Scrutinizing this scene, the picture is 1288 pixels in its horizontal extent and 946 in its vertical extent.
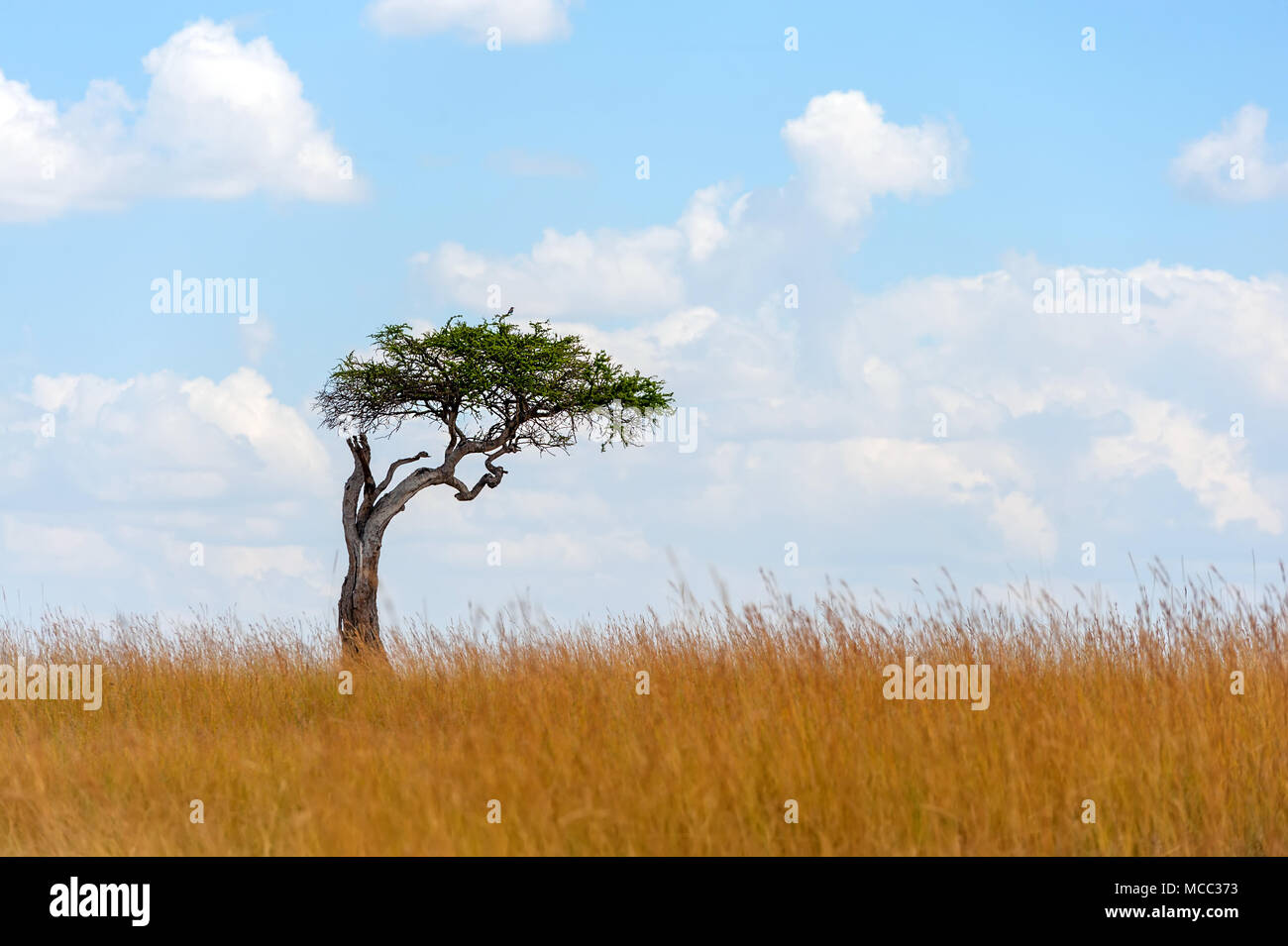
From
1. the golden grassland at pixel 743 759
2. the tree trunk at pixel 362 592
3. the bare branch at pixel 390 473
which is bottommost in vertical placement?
the golden grassland at pixel 743 759

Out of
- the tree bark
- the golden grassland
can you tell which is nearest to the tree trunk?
the tree bark

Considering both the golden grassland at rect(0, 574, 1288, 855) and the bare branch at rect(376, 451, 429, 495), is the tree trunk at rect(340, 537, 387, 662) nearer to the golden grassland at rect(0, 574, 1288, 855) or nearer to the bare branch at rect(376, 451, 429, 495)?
the bare branch at rect(376, 451, 429, 495)

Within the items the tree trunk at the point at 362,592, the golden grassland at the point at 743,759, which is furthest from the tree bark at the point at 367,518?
the golden grassland at the point at 743,759

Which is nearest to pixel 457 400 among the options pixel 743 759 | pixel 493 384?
pixel 493 384

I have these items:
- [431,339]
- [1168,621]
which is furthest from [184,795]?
[431,339]

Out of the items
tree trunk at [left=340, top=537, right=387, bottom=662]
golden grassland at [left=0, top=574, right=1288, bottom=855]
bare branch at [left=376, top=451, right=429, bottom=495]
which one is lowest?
golden grassland at [left=0, top=574, right=1288, bottom=855]

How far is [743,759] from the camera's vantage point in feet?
20.3

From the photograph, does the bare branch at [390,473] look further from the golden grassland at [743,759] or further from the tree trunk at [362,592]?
the golden grassland at [743,759]

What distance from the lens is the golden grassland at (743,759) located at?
5.78 m

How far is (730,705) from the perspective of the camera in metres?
7.72

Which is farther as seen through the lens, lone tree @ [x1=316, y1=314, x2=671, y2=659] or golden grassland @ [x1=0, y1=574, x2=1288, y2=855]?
lone tree @ [x1=316, y1=314, x2=671, y2=659]

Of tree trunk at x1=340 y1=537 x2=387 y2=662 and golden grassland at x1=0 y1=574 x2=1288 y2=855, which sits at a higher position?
tree trunk at x1=340 y1=537 x2=387 y2=662

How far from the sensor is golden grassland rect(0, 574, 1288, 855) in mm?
5781
